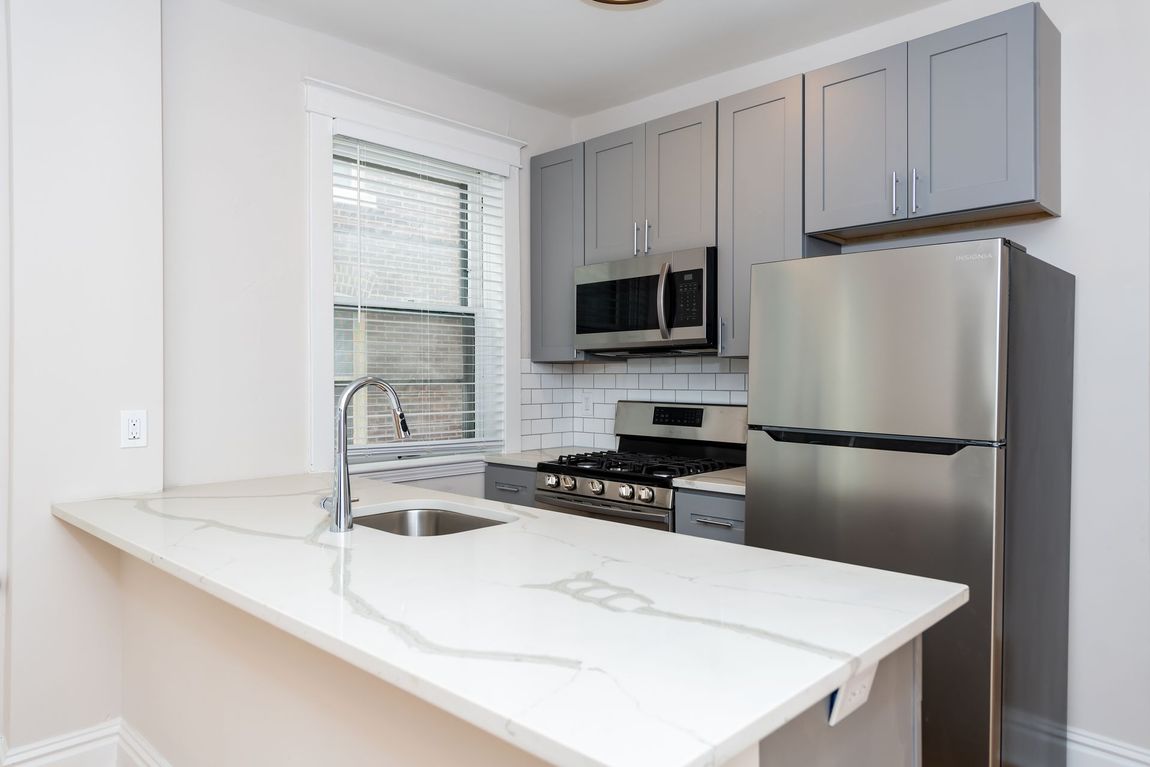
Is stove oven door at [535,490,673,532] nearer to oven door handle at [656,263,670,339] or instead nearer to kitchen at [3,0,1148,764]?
oven door handle at [656,263,670,339]

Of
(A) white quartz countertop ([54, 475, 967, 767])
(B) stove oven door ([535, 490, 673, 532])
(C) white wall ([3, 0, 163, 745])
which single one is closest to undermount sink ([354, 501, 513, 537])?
(A) white quartz countertop ([54, 475, 967, 767])

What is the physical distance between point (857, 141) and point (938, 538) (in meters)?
1.40

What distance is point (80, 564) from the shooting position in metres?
2.37

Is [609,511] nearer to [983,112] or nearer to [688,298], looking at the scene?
[688,298]

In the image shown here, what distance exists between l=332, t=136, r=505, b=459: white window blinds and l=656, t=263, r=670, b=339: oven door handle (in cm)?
93

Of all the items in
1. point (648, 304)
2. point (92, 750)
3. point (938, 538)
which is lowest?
→ point (92, 750)

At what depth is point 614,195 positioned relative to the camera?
345cm

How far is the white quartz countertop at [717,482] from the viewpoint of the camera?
A: 2.63 meters

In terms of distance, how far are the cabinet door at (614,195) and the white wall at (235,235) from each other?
1.12m

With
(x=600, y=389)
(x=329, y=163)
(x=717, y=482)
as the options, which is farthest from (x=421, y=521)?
(x=600, y=389)

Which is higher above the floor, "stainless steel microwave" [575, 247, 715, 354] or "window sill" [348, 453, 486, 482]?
"stainless steel microwave" [575, 247, 715, 354]

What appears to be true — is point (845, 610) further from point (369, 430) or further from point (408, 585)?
point (369, 430)

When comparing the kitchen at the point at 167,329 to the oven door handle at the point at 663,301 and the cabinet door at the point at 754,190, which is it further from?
the oven door handle at the point at 663,301

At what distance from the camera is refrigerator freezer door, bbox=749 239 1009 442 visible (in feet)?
6.40
